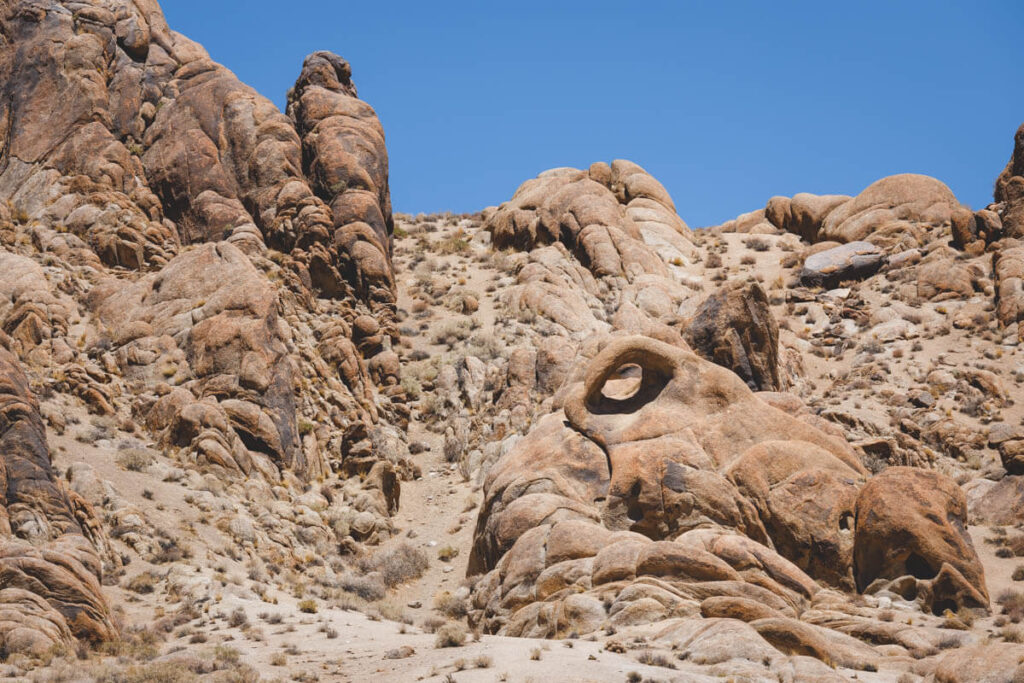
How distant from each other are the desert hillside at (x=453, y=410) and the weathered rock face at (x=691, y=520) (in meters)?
0.09

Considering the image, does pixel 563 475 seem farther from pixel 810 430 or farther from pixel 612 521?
pixel 810 430

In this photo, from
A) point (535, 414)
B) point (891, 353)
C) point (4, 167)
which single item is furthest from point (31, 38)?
point (891, 353)

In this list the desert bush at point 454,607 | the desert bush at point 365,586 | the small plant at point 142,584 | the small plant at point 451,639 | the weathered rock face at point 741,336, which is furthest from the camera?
the weathered rock face at point 741,336

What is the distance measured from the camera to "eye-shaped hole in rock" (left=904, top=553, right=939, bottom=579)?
59.4 ft

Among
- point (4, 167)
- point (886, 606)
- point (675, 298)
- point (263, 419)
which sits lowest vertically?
point (886, 606)

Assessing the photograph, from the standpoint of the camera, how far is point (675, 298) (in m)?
44.2

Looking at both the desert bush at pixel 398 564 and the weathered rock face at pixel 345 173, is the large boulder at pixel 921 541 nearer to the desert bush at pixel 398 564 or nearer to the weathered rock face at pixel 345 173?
the desert bush at pixel 398 564

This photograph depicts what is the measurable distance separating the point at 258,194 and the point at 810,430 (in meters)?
29.7

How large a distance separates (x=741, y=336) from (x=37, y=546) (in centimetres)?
2481

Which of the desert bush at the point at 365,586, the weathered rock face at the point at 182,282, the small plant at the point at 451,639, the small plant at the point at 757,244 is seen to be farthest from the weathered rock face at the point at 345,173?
the small plant at the point at 451,639

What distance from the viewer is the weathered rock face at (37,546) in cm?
1365

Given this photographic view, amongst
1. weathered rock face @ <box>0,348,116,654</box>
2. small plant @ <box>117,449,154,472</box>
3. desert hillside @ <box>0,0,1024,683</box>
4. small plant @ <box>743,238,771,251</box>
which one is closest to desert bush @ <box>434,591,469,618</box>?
desert hillside @ <box>0,0,1024,683</box>

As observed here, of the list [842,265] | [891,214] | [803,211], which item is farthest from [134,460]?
[803,211]

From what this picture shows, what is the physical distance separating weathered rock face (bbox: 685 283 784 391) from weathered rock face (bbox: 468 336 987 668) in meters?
8.10
